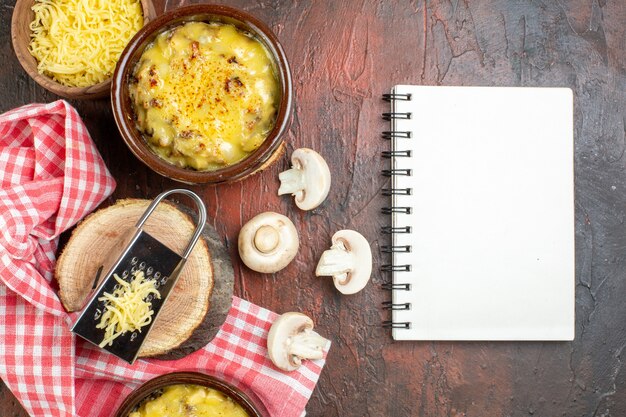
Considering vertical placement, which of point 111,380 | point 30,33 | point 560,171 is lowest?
point 111,380

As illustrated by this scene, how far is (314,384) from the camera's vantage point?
2.75 meters

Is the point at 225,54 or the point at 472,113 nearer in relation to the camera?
the point at 225,54

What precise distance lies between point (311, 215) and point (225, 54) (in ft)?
2.64

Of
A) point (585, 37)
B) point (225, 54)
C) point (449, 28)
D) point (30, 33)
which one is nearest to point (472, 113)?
point (449, 28)

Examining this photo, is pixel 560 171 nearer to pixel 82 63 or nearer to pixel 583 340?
pixel 583 340

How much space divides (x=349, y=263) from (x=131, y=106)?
1037 mm

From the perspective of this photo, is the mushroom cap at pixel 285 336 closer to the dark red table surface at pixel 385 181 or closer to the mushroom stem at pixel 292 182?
the dark red table surface at pixel 385 181

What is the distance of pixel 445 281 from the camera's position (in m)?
2.83

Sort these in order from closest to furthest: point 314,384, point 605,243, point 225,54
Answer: point 225,54, point 314,384, point 605,243

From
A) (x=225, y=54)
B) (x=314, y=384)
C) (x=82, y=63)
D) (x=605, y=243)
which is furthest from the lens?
(x=605, y=243)

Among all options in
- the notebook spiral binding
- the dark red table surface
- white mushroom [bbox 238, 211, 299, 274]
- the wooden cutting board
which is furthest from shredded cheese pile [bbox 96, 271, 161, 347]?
the notebook spiral binding

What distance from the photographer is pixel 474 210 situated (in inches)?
112

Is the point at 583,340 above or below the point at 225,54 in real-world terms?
below

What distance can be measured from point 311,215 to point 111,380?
1059 mm
